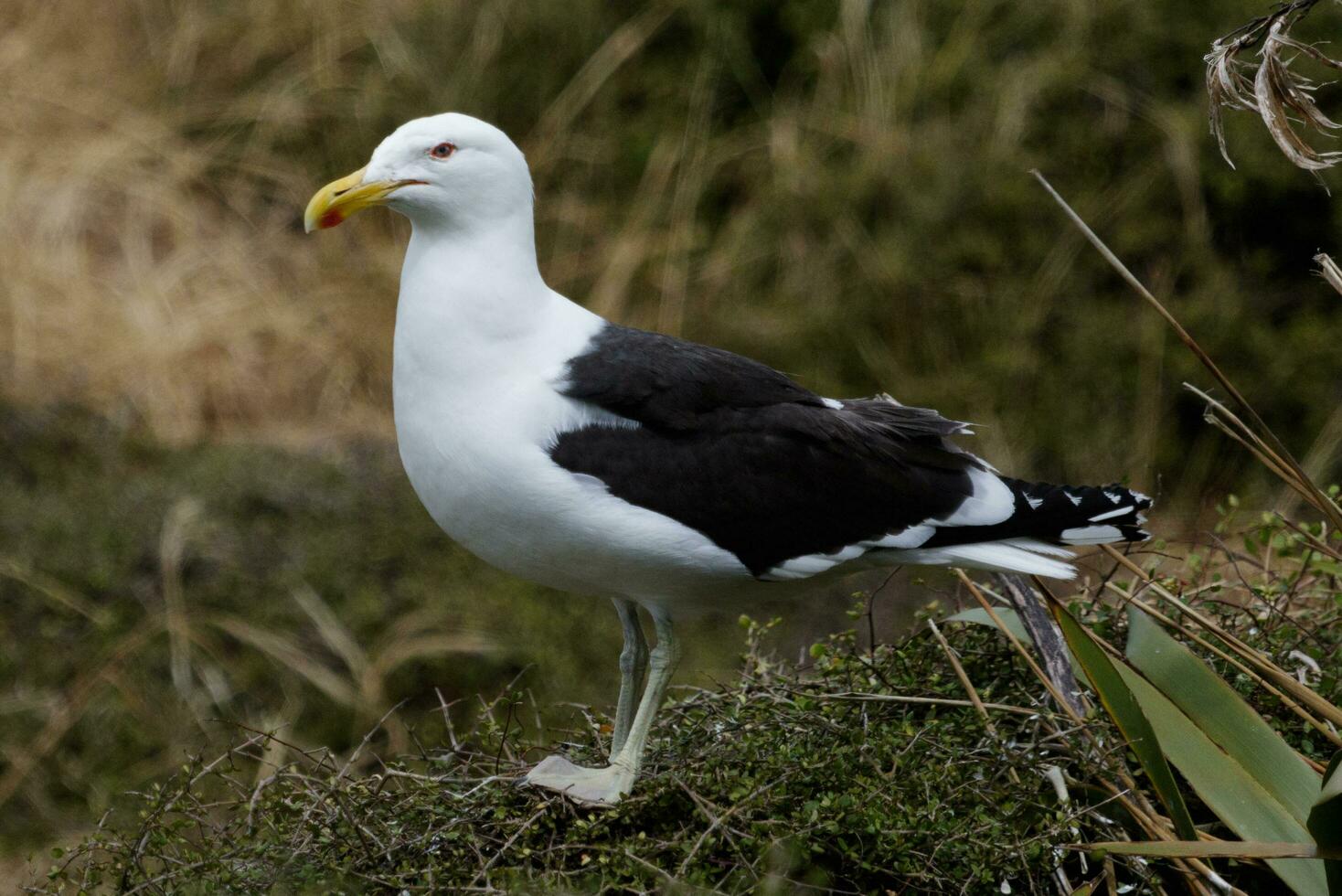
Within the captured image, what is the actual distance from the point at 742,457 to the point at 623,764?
24.0 inches

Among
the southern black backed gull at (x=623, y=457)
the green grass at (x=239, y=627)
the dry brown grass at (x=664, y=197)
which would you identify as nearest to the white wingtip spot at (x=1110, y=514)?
the southern black backed gull at (x=623, y=457)

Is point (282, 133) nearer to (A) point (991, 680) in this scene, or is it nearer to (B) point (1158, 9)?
(B) point (1158, 9)

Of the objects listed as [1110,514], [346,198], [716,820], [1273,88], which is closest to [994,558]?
[1110,514]

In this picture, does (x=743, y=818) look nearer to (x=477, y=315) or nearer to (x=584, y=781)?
Answer: (x=584, y=781)

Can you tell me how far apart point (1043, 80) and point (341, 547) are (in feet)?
11.1

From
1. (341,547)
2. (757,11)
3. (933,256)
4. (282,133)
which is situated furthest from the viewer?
(282,133)

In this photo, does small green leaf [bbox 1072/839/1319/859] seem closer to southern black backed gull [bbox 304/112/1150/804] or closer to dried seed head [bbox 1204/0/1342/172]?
southern black backed gull [bbox 304/112/1150/804]

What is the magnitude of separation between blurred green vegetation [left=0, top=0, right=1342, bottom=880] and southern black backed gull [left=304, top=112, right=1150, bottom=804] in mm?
2626

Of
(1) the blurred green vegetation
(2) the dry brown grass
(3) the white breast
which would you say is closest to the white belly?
(3) the white breast

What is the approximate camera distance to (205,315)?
24.1ft

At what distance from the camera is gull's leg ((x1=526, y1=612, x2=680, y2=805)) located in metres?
2.79

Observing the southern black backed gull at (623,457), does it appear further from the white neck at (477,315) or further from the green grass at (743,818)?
the green grass at (743,818)

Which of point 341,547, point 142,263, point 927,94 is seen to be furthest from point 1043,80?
point 142,263

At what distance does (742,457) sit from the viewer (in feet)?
10.1
